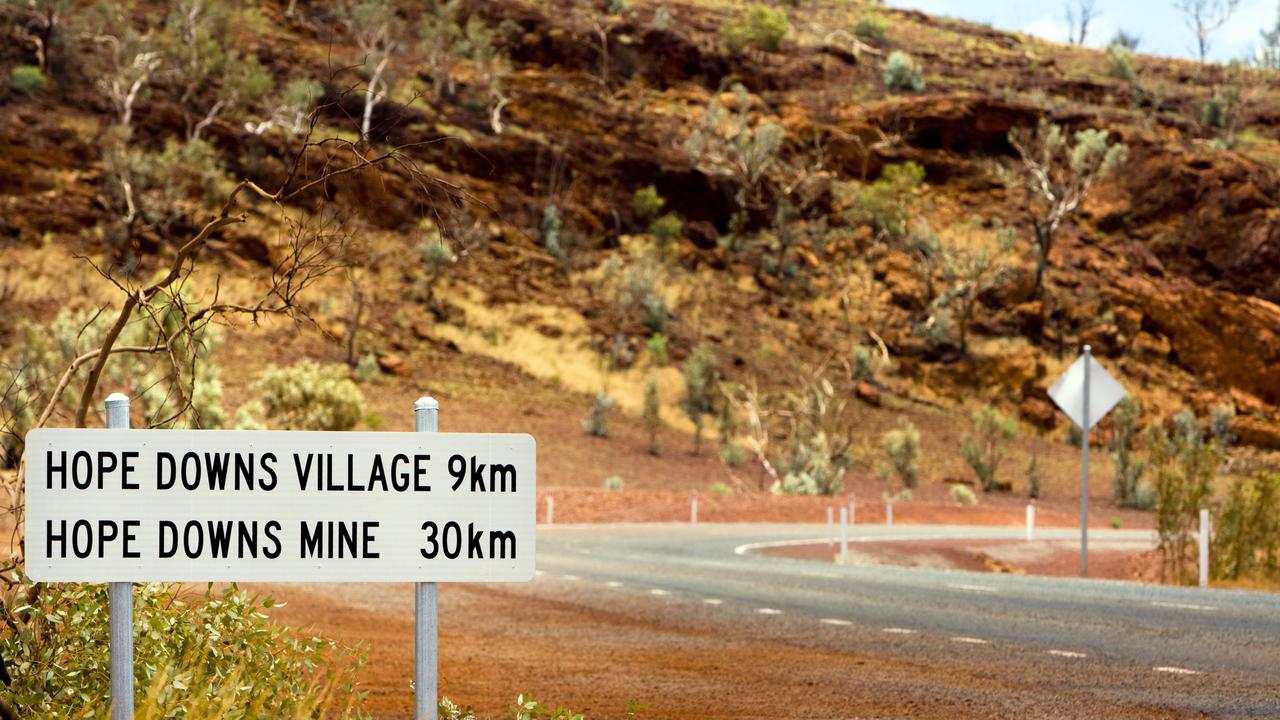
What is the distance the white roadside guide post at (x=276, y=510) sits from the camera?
15.3 feet

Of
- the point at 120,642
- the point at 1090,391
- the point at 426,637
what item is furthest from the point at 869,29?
the point at 120,642

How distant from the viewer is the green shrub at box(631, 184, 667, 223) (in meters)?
68.9

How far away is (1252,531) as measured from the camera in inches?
782

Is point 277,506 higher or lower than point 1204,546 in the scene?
higher

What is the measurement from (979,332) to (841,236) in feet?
27.4

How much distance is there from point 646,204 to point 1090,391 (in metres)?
49.1

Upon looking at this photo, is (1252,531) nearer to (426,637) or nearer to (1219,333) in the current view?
(426,637)

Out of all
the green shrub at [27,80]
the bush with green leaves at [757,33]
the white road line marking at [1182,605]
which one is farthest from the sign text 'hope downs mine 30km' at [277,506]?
the bush with green leaves at [757,33]

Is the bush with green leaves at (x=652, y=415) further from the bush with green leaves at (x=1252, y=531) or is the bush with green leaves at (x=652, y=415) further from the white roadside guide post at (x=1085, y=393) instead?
the bush with green leaves at (x=1252, y=531)

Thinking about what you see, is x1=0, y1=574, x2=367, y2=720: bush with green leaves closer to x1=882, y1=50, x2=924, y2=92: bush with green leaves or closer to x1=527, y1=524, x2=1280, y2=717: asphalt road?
x1=527, y1=524, x2=1280, y2=717: asphalt road

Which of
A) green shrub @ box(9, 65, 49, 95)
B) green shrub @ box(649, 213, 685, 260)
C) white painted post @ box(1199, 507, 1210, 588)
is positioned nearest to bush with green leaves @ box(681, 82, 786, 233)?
green shrub @ box(649, 213, 685, 260)

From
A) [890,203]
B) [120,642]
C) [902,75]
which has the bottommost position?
[120,642]

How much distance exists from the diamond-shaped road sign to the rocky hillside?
34.8 m

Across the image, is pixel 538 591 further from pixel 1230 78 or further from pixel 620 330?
pixel 1230 78
